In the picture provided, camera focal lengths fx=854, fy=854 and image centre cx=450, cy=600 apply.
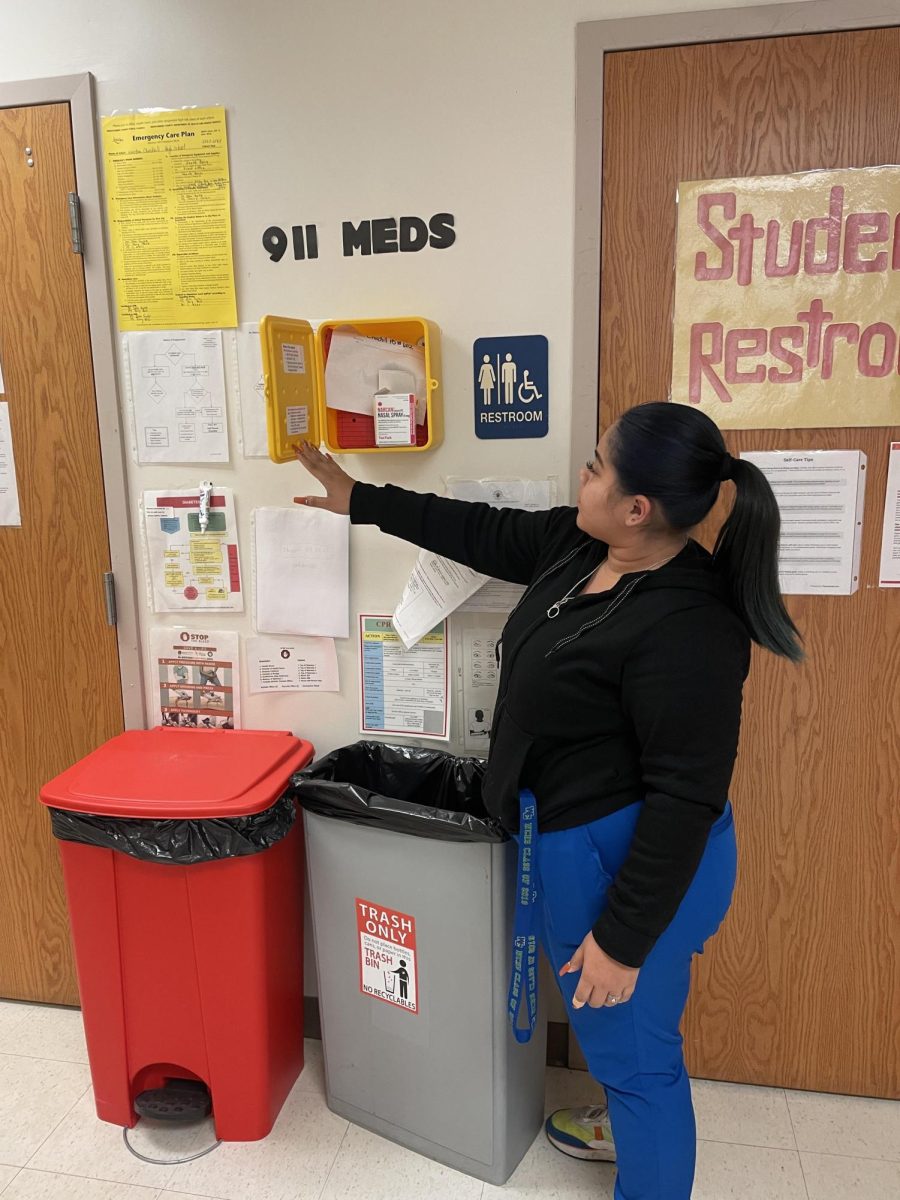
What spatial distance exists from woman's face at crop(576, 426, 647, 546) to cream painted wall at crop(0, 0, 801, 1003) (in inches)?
16.1

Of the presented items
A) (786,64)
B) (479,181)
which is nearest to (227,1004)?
(479,181)

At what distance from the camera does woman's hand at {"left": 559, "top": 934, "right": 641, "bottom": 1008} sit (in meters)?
1.36

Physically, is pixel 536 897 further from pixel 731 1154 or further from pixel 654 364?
pixel 654 364

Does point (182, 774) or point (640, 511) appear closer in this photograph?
point (640, 511)

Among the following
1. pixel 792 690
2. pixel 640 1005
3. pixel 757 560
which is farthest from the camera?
pixel 792 690

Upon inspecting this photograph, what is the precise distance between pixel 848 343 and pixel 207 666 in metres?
1.53

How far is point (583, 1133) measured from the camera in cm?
180

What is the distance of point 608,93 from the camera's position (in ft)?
5.34

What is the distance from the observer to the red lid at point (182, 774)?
165cm

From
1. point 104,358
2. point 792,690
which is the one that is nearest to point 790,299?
point 792,690

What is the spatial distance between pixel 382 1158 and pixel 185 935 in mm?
634

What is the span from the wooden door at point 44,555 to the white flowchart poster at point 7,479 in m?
0.02

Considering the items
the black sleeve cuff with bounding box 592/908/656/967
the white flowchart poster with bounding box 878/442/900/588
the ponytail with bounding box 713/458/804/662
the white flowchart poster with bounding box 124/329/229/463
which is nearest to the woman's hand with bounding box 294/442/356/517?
the white flowchart poster with bounding box 124/329/229/463

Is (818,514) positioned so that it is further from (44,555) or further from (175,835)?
(44,555)
